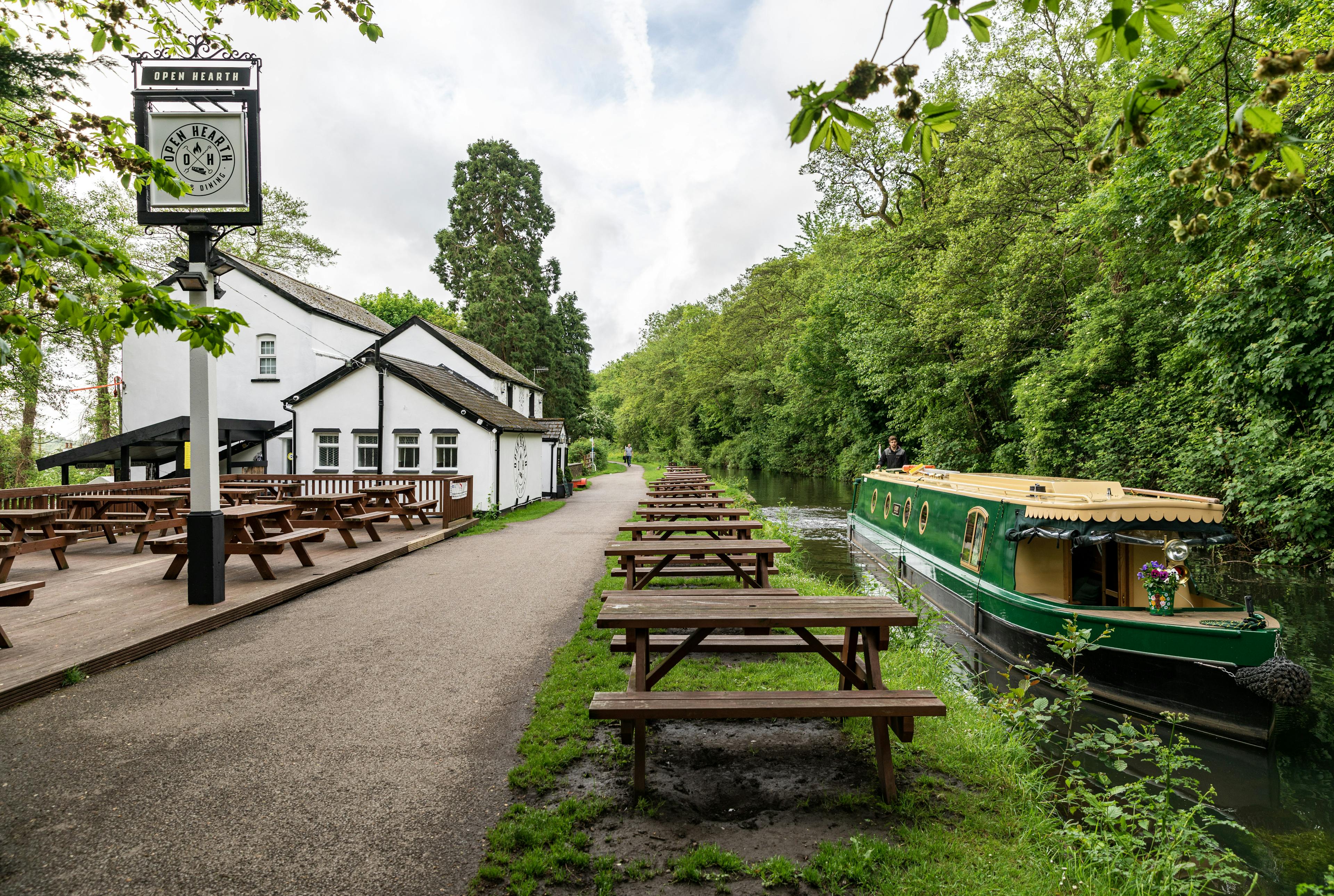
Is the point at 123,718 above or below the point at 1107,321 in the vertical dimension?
below

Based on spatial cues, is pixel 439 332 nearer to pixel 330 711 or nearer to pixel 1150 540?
pixel 330 711

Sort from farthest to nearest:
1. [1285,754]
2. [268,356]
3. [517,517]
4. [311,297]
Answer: [311,297]
[268,356]
[517,517]
[1285,754]

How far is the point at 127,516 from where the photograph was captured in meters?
11.5

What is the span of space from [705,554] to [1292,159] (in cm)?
583

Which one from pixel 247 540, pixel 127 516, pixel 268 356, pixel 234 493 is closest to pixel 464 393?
pixel 268 356

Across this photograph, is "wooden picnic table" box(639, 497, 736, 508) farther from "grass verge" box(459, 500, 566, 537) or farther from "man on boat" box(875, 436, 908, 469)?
"man on boat" box(875, 436, 908, 469)

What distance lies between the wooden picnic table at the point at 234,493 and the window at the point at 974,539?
13.5 meters

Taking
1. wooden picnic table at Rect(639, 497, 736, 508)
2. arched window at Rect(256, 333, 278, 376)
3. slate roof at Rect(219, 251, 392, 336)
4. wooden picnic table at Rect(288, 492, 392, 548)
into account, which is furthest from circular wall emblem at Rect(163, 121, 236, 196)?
arched window at Rect(256, 333, 278, 376)

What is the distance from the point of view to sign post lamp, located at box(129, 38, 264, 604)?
705cm

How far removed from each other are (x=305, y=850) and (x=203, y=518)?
5.34 m

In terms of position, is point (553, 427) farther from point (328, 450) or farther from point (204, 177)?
point (204, 177)

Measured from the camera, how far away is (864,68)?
2.00m

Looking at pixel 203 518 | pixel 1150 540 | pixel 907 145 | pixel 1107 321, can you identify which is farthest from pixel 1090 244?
pixel 203 518

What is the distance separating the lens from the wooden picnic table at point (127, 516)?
35.6 ft
